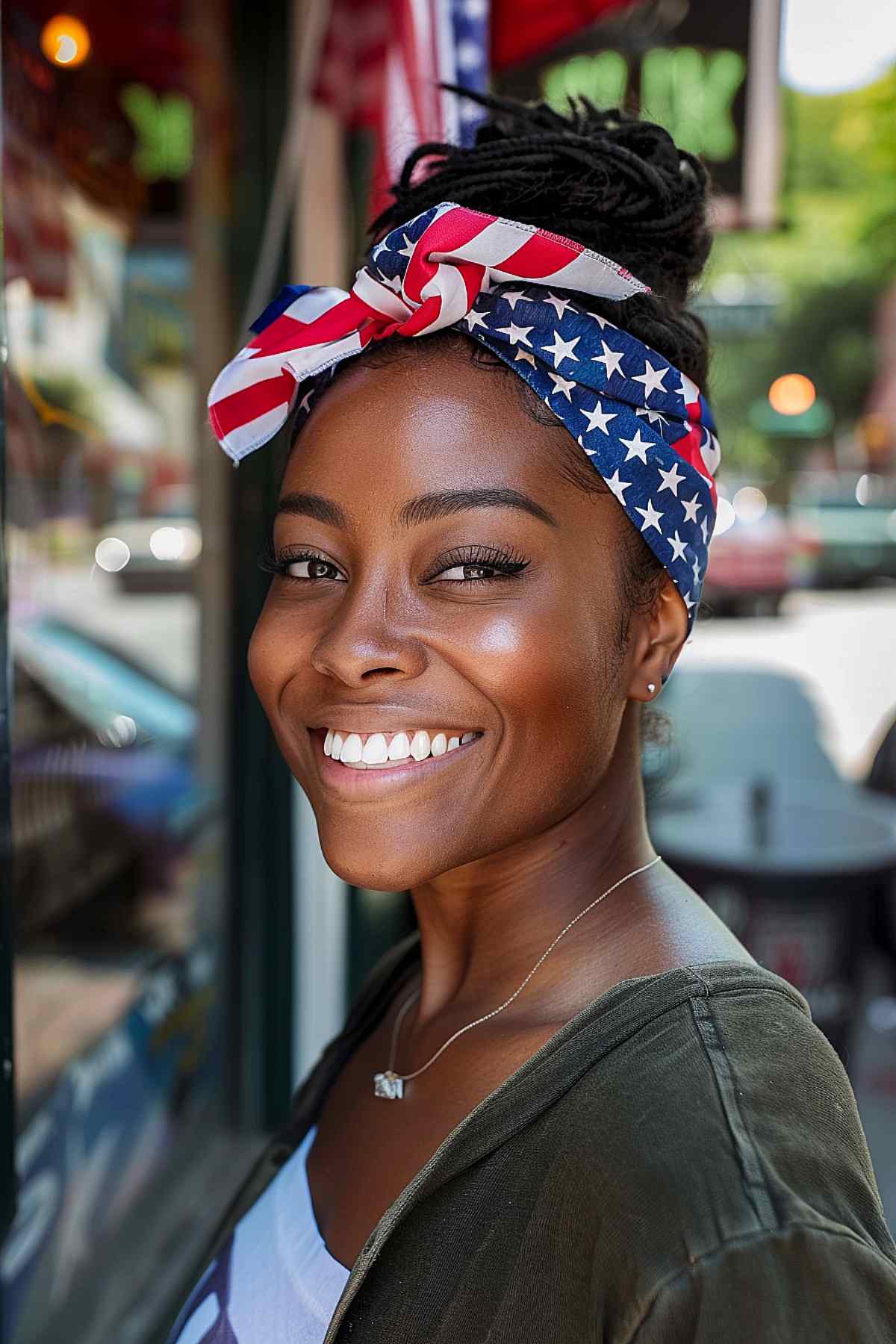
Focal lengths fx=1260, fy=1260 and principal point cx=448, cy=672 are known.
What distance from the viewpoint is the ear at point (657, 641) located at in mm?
1299

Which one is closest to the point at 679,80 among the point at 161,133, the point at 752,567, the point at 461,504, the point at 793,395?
the point at 161,133

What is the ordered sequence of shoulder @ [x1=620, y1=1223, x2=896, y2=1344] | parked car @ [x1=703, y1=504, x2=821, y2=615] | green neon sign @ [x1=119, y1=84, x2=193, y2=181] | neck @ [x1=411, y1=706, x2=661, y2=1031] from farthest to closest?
parked car @ [x1=703, y1=504, x2=821, y2=615]
green neon sign @ [x1=119, y1=84, x2=193, y2=181]
neck @ [x1=411, y1=706, x2=661, y2=1031]
shoulder @ [x1=620, y1=1223, x2=896, y2=1344]

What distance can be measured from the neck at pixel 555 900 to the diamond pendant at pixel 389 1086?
3.4 inches

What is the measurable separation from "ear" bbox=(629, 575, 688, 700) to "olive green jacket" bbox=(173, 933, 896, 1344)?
33 centimetres

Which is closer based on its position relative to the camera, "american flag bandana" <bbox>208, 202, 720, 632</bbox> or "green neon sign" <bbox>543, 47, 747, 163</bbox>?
"american flag bandana" <bbox>208, 202, 720, 632</bbox>

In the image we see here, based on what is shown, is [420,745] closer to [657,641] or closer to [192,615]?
[657,641]

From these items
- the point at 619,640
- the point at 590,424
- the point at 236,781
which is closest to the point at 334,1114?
the point at 619,640

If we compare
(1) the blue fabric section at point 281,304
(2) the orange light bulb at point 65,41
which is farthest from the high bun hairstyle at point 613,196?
(2) the orange light bulb at point 65,41

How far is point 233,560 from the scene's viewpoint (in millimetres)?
3623

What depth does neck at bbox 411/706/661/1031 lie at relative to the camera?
126 centimetres

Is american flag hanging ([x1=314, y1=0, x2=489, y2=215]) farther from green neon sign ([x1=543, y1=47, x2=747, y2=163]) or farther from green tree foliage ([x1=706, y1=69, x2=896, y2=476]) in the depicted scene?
green tree foliage ([x1=706, y1=69, x2=896, y2=476])

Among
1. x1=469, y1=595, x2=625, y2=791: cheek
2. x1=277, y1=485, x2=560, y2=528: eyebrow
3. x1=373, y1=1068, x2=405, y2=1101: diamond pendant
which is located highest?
x1=277, y1=485, x2=560, y2=528: eyebrow

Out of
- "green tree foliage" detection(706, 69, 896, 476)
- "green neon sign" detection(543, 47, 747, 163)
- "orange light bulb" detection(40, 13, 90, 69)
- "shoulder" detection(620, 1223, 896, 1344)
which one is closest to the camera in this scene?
"shoulder" detection(620, 1223, 896, 1344)

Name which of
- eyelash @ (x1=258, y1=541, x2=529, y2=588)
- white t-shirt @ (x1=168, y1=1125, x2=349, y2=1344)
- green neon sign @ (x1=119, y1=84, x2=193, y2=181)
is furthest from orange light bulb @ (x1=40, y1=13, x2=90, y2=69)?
white t-shirt @ (x1=168, y1=1125, x2=349, y2=1344)
